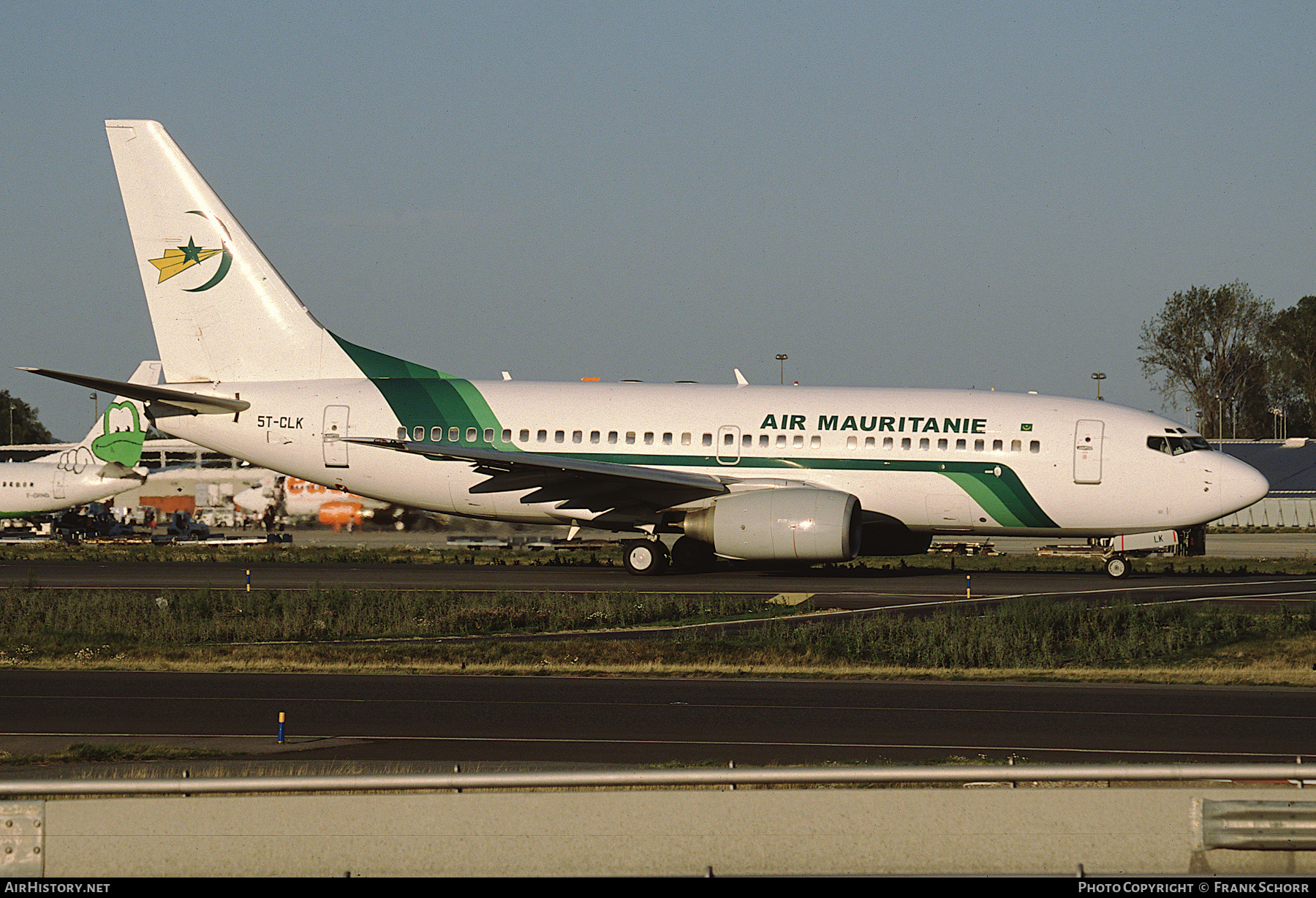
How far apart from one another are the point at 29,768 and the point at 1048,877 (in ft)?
29.5

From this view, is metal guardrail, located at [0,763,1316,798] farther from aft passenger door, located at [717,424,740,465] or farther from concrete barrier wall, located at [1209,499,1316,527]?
concrete barrier wall, located at [1209,499,1316,527]

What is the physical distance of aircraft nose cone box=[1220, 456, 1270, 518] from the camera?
29781 millimetres

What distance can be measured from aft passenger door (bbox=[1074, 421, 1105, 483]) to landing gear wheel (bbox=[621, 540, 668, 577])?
10.0 m

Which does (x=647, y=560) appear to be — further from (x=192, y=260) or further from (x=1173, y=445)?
(x=192, y=260)

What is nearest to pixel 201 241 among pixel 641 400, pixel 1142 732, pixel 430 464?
pixel 430 464

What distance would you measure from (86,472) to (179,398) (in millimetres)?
28513

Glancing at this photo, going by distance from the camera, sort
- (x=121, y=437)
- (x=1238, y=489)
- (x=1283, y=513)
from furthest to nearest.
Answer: (x=1283, y=513)
(x=121, y=437)
(x=1238, y=489)

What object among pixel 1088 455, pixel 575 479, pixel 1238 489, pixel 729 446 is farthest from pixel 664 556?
pixel 1238 489

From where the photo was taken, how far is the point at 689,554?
3272cm

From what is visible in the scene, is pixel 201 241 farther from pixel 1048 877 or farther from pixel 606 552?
pixel 1048 877

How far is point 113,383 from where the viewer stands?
30.4 meters

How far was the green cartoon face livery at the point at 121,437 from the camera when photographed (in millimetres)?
57531

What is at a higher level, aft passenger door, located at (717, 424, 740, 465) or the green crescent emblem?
the green crescent emblem

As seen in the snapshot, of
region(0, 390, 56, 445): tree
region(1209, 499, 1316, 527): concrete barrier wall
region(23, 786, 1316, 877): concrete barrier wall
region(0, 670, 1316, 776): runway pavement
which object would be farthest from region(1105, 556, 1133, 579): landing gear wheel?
region(0, 390, 56, 445): tree
